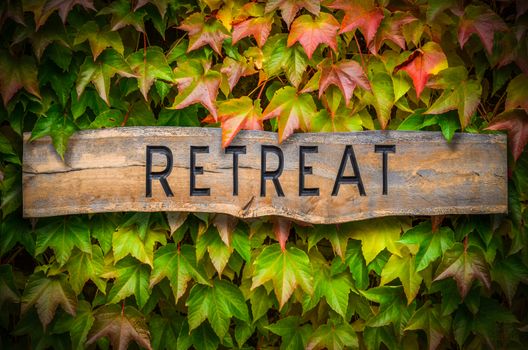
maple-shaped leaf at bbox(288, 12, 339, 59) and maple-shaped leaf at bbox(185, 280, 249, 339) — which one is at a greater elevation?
maple-shaped leaf at bbox(288, 12, 339, 59)

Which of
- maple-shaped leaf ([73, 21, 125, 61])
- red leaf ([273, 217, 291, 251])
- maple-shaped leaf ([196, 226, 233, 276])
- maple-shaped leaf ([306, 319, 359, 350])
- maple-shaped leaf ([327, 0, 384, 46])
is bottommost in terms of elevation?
maple-shaped leaf ([306, 319, 359, 350])

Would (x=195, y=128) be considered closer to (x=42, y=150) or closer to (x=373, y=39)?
(x=42, y=150)

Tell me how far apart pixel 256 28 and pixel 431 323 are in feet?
3.00

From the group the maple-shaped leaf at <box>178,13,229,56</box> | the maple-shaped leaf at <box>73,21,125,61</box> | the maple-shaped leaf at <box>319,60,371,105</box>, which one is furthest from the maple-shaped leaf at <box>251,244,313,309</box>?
the maple-shaped leaf at <box>73,21,125,61</box>

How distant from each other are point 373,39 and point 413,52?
0.11 metres

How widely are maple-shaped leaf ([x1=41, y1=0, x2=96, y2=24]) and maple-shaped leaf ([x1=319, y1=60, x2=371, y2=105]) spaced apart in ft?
1.93

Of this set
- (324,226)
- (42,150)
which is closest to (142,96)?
(42,150)

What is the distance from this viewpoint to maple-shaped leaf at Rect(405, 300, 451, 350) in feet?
5.12

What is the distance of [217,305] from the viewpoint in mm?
1531

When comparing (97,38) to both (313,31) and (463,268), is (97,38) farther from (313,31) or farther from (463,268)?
(463,268)

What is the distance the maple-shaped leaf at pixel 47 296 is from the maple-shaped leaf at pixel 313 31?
0.88 m

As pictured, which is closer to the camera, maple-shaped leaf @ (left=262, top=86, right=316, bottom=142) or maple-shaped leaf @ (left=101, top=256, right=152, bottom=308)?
maple-shaped leaf @ (left=262, top=86, right=316, bottom=142)

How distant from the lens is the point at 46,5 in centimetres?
141

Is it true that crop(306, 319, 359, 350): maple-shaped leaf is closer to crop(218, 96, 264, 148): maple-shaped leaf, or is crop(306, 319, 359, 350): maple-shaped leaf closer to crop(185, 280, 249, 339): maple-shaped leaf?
crop(185, 280, 249, 339): maple-shaped leaf
